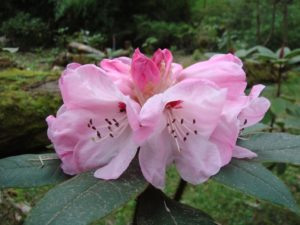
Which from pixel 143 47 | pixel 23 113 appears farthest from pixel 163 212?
pixel 143 47

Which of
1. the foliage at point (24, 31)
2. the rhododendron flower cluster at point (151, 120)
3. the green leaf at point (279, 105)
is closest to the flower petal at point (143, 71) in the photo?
the rhododendron flower cluster at point (151, 120)

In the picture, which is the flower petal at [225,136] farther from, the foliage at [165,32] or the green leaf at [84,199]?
the foliage at [165,32]

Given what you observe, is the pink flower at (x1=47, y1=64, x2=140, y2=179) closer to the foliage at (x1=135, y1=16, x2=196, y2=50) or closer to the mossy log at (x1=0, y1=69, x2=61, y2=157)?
the mossy log at (x1=0, y1=69, x2=61, y2=157)

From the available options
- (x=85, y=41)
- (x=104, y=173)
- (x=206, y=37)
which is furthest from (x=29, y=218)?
(x=206, y=37)

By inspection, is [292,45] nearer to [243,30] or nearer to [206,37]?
[243,30]

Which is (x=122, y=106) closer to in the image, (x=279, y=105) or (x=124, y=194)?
(x=124, y=194)
